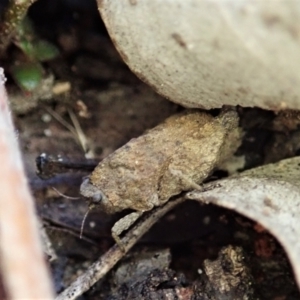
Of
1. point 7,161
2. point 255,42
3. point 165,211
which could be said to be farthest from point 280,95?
point 7,161

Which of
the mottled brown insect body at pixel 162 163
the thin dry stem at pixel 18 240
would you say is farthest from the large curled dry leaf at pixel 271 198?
the thin dry stem at pixel 18 240

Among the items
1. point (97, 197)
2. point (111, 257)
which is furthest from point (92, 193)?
point (111, 257)

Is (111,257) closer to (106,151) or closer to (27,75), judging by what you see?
(106,151)

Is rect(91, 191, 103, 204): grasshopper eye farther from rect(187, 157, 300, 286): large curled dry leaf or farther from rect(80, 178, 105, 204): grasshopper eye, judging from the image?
rect(187, 157, 300, 286): large curled dry leaf

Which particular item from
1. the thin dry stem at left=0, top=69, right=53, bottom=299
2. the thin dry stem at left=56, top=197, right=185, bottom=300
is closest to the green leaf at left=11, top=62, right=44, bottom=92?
the thin dry stem at left=56, top=197, right=185, bottom=300

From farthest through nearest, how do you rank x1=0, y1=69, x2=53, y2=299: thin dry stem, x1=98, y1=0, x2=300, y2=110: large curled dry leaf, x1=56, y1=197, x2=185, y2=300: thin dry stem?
x1=56, y1=197, x2=185, y2=300: thin dry stem < x1=98, y1=0, x2=300, y2=110: large curled dry leaf < x1=0, y1=69, x2=53, y2=299: thin dry stem

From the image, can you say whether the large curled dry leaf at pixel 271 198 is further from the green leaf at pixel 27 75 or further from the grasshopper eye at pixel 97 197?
the green leaf at pixel 27 75

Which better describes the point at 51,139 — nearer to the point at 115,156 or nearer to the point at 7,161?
the point at 115,156

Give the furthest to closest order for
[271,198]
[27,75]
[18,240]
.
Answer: [27,75] < [271,198] < [18,240]
